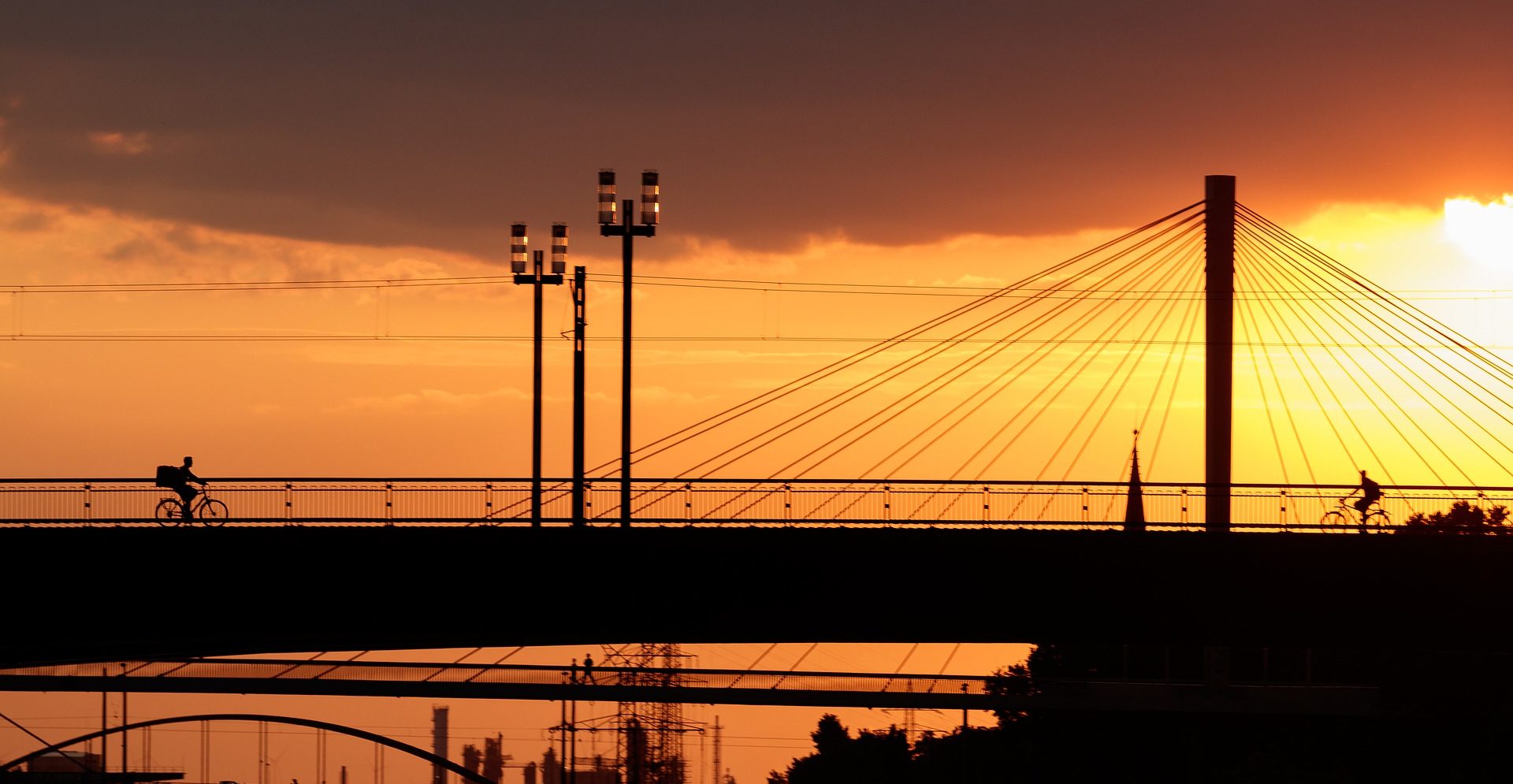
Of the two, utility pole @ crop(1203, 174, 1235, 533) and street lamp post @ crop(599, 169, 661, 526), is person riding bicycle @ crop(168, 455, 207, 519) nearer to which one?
street lamp post @ crop(599, 169, 661, 526)

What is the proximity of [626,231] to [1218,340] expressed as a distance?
13.4 m

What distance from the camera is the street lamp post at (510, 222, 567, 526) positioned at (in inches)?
1623

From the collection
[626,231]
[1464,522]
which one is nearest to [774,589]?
[626,231]

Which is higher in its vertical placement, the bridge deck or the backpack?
the backpack

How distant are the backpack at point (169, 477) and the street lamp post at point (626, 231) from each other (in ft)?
29.7

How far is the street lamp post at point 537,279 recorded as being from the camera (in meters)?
41.2

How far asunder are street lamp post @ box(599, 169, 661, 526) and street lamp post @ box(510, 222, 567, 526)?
2.21 m

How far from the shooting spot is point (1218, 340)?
41500 millimetres

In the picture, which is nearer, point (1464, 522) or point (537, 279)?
point (537, 279)

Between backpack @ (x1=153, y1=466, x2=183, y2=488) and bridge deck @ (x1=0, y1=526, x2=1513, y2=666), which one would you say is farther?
backpack @ (x1=153, y1=466, x2=183, y2=488)

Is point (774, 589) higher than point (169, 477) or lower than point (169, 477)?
lower

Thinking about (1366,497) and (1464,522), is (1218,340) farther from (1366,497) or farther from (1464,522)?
(1464,522)

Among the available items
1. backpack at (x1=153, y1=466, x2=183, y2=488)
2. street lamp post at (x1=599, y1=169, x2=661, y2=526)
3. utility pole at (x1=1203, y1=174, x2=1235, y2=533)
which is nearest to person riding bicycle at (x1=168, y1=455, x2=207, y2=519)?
backpack at (x1=153, y1=466, x2=183, y2=488)

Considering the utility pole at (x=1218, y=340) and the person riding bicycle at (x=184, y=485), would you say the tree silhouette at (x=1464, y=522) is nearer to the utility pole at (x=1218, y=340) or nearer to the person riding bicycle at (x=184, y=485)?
the utility pole at (x=1218, y=340)
